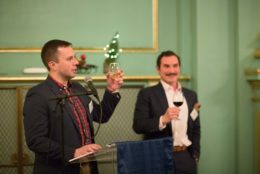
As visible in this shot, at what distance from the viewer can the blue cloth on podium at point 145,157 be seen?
76.1 inches

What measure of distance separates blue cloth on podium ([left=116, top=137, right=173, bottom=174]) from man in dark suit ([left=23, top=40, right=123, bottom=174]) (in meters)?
0.15

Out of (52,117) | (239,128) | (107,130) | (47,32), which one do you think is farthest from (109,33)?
(52,117)

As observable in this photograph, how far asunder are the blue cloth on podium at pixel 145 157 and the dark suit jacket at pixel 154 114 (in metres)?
0.45

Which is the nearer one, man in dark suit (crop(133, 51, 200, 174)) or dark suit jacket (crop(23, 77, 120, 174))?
dark suit jacket (crop(23, 77, 120, 174))

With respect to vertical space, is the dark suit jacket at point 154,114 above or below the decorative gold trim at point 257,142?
above

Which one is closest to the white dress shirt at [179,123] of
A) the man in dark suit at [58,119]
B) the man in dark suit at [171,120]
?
the man in dark suit at [171,120]

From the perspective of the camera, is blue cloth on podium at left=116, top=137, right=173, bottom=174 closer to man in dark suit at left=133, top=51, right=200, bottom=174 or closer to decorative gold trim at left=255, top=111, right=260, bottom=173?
man in dark suit at left=133, top=51, right=200, bottom=174

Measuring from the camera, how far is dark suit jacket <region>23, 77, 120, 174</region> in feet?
6.61

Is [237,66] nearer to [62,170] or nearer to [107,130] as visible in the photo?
[107,130]

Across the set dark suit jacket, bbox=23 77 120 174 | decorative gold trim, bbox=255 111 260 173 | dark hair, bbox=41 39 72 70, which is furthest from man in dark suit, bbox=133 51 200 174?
decorative gold trim, bbox=255 111 260 173

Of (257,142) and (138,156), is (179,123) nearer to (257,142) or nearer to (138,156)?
(138,156)

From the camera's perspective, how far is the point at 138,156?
198 centimetres

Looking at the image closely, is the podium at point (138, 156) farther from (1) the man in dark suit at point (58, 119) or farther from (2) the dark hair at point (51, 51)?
(2) the dark hair at point (51, 51)

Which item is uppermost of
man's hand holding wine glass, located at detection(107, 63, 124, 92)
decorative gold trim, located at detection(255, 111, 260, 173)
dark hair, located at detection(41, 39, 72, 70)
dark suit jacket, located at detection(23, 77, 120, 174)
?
dark hair, located at detection(41, 39, 72, 70)
